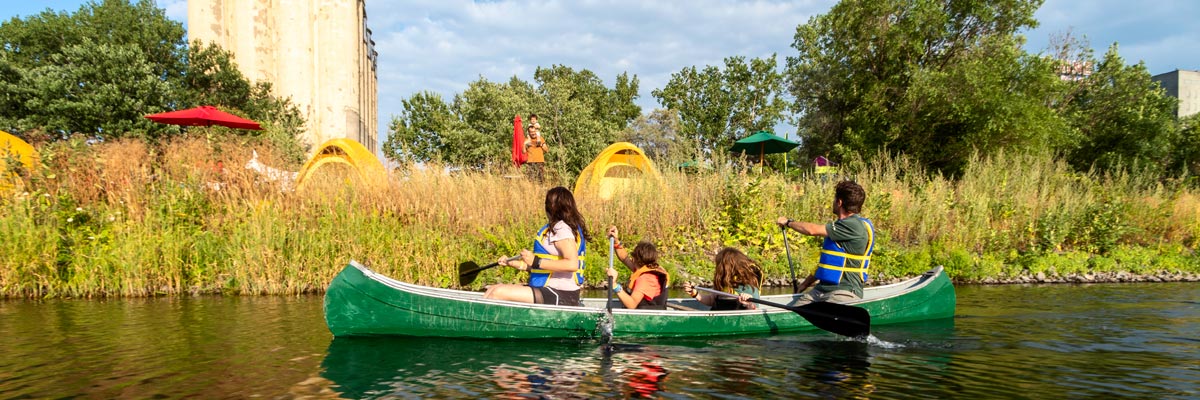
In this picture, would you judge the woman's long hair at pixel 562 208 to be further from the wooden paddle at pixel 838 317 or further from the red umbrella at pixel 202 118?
the red umbrella at pixel 202 118

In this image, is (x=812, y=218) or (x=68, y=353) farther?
(x=812, y=218)

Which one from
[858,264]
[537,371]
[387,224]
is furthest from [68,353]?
[858,264]

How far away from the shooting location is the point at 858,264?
6488 millimetres

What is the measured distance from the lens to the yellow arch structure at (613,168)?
517 inches

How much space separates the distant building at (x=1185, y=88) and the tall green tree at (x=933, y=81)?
3240cm

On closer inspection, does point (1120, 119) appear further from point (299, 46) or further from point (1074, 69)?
point (299, 46)

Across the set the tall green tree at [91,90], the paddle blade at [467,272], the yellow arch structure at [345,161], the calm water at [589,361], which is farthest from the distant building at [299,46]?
the paddle blade at [467,272]

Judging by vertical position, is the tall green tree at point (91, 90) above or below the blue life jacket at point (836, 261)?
above

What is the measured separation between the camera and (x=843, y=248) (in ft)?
21.0

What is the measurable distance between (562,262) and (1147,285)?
32.1 feet

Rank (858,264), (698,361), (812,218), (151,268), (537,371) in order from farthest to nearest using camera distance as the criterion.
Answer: (812,218) < (151,268) < (858,264) < (698,361) < (537,371)

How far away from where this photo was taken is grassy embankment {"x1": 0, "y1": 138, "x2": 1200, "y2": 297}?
9.11 m

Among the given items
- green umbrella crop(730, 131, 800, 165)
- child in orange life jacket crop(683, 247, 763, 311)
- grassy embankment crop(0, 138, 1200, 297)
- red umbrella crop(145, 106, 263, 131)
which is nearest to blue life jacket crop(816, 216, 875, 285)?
child in orange life jacket crop(683, 247, 763, 311)

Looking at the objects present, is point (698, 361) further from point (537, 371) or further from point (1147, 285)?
point (1147, 285)
